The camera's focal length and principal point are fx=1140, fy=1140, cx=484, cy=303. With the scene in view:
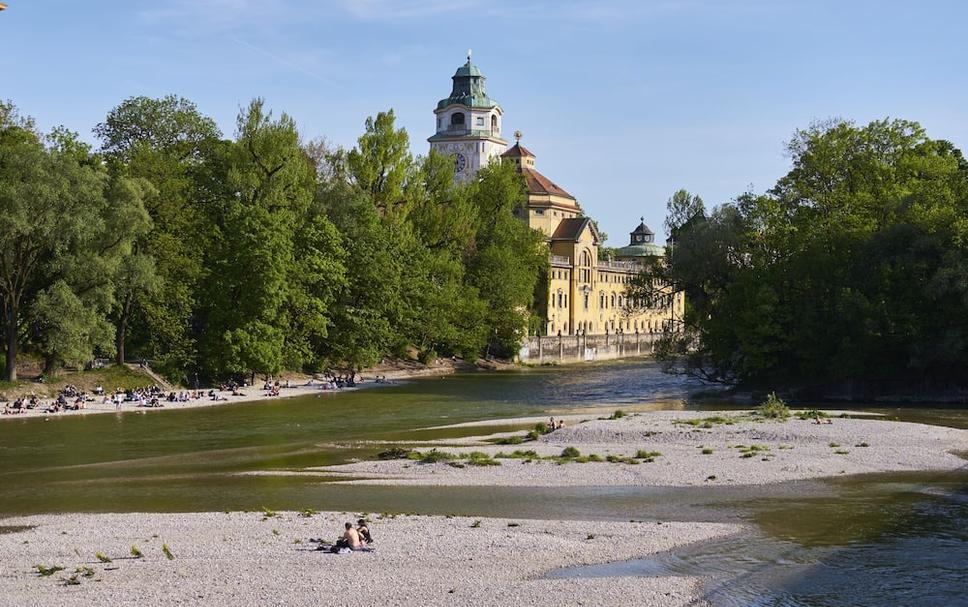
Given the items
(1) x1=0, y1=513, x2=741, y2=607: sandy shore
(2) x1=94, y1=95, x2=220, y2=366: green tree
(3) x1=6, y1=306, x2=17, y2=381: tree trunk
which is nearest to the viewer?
(1) x1=0, y1=513, x2=741, y2=607: sandy shore

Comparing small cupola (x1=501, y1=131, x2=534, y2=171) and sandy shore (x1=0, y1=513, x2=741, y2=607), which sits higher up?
small cupola (x1=501, y1=131, x2=534, y2=171)

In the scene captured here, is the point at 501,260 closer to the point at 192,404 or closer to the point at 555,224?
the point at 555,224

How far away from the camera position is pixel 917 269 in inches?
2746

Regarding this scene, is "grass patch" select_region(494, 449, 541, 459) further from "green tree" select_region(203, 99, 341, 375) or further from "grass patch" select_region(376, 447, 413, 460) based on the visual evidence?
"green tree" select_region(203, 99, 341, 375)

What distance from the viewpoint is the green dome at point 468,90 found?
160 metres

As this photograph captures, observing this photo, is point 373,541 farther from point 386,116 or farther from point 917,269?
point 386,116

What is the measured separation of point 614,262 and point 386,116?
237 ft

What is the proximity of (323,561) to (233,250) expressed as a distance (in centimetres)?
5569

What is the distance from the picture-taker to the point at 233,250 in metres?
80.7

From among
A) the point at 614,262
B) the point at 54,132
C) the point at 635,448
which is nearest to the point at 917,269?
the point at 635,448

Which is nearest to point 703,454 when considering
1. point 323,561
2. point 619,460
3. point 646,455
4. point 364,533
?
point 646,455

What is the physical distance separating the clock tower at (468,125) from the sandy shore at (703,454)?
104709 millimetres

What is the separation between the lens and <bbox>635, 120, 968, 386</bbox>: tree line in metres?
69.1

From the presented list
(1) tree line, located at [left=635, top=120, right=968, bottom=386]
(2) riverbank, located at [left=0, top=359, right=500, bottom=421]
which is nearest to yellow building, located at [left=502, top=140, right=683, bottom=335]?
(2) riverbank, located at [left=0, top=359, right=500, bottom=421]
